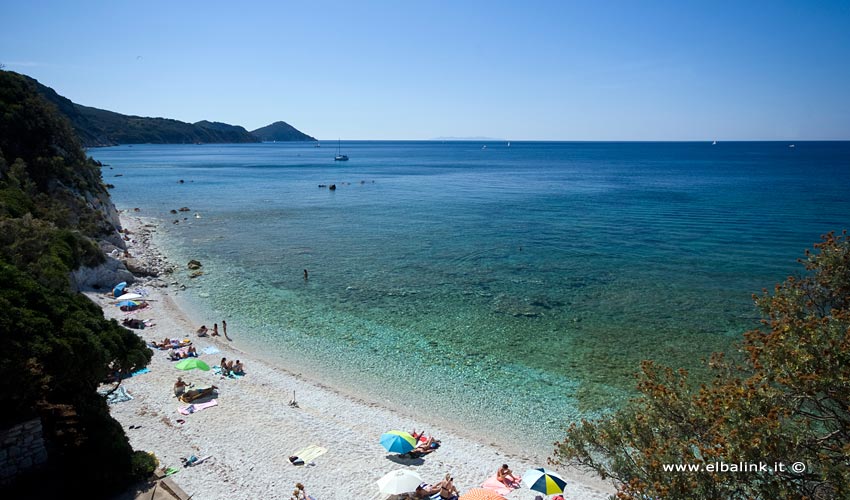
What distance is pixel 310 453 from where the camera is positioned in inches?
667

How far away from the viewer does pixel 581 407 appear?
2084 centimetres

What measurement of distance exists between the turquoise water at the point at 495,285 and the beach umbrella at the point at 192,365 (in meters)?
3.93

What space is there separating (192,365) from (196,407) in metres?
3.66

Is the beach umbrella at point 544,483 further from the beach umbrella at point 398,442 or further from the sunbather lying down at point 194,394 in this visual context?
the sunbather lying down at point 194,394

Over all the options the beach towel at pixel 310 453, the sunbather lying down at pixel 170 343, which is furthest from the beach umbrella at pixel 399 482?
the sunbather lying down at pixel 170 343

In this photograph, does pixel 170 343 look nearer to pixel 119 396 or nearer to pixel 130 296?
pixel 119 396

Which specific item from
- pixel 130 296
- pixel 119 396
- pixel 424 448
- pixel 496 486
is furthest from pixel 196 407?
pixel 130 296

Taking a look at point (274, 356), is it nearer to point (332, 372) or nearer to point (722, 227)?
point (332, 372)

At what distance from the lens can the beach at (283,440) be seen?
1538 cm

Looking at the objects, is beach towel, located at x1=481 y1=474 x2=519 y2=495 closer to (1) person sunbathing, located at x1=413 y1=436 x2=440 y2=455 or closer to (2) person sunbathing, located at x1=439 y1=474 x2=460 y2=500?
(2) person sunbathing, located at x1=439 y1=474 x2=460 y2=500

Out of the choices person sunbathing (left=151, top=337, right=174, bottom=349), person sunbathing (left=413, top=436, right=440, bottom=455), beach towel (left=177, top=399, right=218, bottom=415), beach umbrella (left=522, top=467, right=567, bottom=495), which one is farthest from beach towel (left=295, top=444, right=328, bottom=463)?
person sunbathing (left=151, top=337, right=174, bottom=349)

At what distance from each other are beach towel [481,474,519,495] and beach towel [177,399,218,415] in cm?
1203

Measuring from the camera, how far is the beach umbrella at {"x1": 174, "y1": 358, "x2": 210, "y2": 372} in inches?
892

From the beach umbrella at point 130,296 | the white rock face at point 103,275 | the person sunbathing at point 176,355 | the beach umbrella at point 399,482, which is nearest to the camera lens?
the beach umbrella at point 399,482
